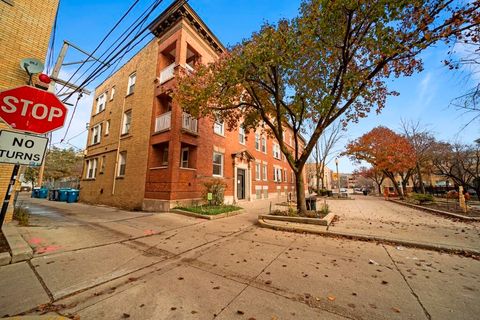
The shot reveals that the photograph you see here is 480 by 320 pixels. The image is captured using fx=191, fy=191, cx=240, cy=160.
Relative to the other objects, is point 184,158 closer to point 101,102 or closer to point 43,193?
point 101,102

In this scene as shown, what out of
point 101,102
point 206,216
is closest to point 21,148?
point 206,216

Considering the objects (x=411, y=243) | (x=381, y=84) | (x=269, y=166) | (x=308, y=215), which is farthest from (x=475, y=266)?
(x=269, y=166)

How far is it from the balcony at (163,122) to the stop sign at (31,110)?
7803mm

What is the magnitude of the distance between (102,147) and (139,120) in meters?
5.69

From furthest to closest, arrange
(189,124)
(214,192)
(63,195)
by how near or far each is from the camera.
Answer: (63,195)
(189,124)
(214,192)

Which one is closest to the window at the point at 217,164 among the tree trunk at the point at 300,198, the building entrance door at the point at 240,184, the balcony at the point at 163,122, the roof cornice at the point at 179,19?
the building entrance door at the point at 240,184

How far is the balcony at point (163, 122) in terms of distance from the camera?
1166cm

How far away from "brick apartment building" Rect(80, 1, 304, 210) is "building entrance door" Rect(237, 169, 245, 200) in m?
0.09

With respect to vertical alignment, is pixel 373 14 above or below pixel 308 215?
above

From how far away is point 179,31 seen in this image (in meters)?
12.4

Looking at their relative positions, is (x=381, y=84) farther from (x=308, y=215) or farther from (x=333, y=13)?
(x=308, y=215)

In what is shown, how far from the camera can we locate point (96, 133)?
1786cm

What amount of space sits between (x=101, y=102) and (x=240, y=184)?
1559 centimetres

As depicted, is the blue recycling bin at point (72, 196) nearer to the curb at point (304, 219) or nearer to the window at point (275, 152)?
the curb at point (304, 219)
